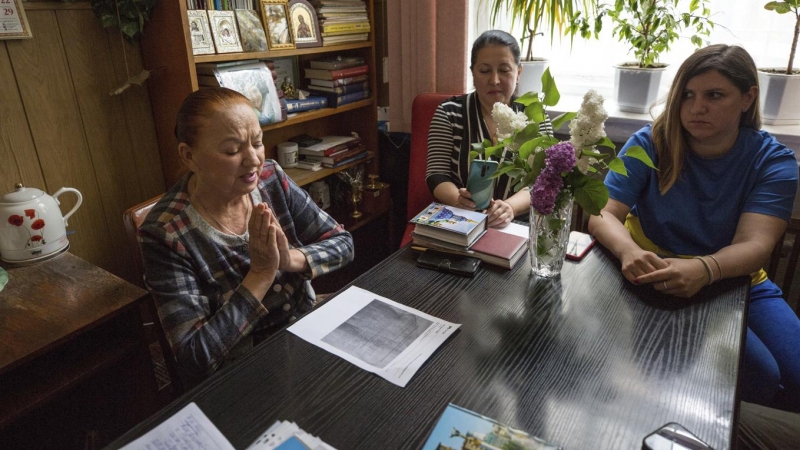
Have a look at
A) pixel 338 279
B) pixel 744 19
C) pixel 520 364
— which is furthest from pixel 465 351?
pixel 744 19

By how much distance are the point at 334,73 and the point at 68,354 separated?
1542 mm

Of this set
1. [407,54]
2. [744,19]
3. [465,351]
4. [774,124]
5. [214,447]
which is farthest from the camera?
[407,54]

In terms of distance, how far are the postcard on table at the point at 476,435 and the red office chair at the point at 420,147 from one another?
4.57 feet

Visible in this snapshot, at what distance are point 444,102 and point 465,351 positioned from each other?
4.37 feet

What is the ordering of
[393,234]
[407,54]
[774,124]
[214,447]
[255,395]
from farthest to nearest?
[393,234] → [407,54] → [774,124] → [255,395] → [214,447]

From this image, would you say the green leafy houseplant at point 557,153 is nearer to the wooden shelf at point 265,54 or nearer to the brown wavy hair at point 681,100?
the brown wavy hair at point 681,100

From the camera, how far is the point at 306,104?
2254mm

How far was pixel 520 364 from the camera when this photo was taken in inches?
38.0

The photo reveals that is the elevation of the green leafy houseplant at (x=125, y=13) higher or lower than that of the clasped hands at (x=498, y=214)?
higher

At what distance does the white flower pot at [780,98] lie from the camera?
6.20 feet

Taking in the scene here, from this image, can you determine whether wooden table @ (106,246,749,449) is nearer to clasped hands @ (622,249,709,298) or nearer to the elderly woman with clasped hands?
clasped hands @ (622,249,709,298)

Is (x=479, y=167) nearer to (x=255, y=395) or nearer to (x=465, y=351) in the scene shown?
(x=465, y=351)

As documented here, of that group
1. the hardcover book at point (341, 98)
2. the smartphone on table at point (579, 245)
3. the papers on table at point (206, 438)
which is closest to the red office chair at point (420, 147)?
the hardcover book at point (341, 98)

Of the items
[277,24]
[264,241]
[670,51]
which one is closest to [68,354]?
[264,241]
